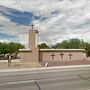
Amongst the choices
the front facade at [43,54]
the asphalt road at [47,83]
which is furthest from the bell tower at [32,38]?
the asphalt road at [47,83]

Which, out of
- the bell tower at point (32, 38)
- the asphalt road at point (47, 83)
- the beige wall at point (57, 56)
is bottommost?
the asphalt road at point (47, 83)

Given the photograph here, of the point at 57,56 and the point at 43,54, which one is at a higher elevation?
the point at 43,54

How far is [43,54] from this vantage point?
3616cm

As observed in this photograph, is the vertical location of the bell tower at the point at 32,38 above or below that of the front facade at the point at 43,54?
above

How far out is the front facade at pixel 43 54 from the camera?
34344 mm

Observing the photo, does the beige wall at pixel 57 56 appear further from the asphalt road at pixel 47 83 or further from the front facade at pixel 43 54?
the asphalt road at pixel 47 83

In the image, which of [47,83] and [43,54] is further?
[43,54]

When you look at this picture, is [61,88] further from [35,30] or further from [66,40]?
[66,40]

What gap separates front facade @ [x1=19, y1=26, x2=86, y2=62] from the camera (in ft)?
113

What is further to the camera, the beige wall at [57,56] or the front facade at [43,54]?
the beige wall at [57,56]

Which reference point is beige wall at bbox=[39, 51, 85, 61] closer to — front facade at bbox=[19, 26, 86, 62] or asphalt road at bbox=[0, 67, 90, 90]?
front facade at bbox=[19, 26, 86, 62]

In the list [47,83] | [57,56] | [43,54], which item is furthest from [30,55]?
[47,83]

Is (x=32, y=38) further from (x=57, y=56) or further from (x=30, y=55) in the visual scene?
(x=57, y=56)

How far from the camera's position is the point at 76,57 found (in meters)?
39.0
